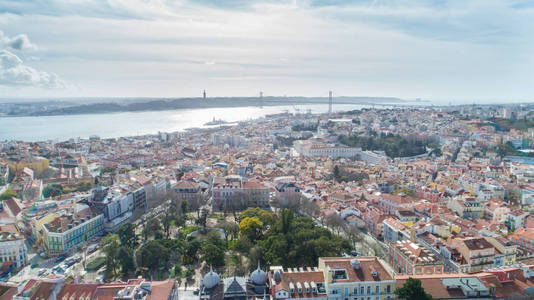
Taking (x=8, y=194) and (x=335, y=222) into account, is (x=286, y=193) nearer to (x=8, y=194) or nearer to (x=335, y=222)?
(x=335, y=222)

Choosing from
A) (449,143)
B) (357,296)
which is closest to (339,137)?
(449,143)

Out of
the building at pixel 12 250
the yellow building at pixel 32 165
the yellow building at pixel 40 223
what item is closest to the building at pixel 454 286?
the building at pixel 12 250

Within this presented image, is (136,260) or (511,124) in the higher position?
(511,124)

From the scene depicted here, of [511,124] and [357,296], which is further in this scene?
[511,124]

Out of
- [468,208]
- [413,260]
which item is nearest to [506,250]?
[413,260]

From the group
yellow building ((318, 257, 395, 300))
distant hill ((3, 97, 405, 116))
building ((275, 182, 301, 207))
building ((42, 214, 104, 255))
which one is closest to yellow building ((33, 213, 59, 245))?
building ((42, 214, 104, 255))

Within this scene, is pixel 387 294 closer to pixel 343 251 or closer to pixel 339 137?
pixel 343 251
